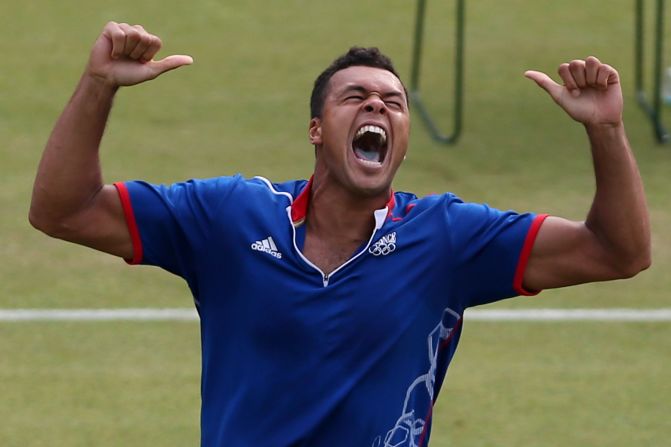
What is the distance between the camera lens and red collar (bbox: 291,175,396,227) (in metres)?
4.97

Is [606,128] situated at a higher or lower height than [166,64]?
lower

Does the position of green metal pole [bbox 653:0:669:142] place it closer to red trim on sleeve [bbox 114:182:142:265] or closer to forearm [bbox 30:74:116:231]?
red trim on sleeve [bbox 114:182:142:265]

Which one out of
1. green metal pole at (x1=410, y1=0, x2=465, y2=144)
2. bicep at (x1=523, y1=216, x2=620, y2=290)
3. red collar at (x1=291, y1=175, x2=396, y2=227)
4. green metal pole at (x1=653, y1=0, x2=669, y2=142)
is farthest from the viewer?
green metal pole at (x1=653, y1=0, x2=669, y2=142)

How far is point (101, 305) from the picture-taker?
922cm

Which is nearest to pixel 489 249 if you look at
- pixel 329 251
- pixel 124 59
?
pixel 329 251

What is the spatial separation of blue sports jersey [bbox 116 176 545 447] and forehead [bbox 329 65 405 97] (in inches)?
14.3

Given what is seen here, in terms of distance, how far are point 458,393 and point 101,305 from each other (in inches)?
88.2

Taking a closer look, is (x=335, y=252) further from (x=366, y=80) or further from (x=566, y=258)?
(x=566, y=258)

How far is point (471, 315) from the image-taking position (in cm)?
913

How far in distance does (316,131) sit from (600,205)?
95cm

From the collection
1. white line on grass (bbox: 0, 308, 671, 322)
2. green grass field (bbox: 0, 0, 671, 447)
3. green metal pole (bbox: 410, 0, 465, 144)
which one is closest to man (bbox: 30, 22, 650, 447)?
green grass field (bbox: 0, 0, 671, 447)

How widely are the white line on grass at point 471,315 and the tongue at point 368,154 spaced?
13.8ft

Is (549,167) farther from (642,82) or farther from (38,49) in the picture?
(38,49)

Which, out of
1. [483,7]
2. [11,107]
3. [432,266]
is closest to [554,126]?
[483,7]
